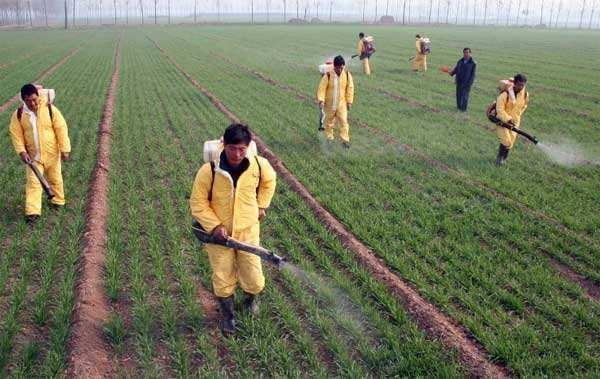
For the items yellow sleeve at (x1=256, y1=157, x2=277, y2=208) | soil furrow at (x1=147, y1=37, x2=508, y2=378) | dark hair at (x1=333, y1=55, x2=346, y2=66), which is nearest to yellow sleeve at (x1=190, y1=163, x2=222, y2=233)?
yellow sleeve at (x1=256, y1=157, x2=277, y2=208)

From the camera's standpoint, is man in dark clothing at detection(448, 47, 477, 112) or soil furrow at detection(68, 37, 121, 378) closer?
soil furrow at detection(68, 37, 121, 378)

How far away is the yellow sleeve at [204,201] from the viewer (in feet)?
14.3

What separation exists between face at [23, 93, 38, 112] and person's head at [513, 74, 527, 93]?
7907mm

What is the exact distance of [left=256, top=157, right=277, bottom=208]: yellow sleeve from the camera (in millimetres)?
4543

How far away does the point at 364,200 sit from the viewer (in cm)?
815

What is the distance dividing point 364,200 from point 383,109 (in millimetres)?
8151

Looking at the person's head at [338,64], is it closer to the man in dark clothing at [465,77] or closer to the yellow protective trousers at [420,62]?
the man in dark clothing at [465,77]

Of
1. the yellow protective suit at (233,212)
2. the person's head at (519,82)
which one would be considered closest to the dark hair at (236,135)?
the yellow protective suit at (233,212)

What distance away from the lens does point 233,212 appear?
448 centimetres

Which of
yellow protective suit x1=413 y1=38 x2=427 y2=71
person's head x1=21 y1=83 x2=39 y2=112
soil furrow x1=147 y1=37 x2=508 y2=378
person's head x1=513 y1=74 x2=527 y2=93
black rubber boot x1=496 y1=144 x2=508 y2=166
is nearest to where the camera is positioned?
soil furrow x1=147 y1=37 x2=508 y2=378

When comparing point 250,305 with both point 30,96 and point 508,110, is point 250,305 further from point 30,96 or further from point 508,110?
point 508,110

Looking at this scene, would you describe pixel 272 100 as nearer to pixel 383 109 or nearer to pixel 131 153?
pixel 383 109

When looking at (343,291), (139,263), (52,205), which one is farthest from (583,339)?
(52,205)

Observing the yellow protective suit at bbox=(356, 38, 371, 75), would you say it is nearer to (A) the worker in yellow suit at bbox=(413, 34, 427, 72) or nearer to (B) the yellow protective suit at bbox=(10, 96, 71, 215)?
(A) the worker in yellow suit at bbox=(413, 34, 427, 72)
